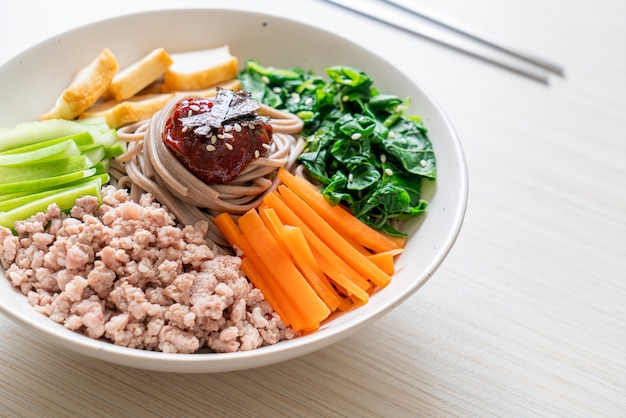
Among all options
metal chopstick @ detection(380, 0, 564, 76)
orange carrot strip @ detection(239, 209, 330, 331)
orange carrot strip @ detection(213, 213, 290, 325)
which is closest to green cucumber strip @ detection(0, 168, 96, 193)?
orange carrot strip @ detection(213, 213, 290, 325)

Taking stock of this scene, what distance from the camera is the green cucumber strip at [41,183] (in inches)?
108

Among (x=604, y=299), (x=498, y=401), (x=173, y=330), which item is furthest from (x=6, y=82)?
(x=604, y=299)

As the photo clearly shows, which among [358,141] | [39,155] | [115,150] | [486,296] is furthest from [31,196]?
[486,296]

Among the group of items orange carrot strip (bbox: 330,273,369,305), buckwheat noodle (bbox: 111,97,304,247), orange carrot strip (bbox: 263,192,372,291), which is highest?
buckwheat noodle (bbox: 111,97,304,247)

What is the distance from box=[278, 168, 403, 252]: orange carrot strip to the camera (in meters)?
2.94

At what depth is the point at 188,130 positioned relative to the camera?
2.89 metres

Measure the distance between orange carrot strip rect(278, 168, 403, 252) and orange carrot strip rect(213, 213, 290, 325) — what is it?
377mm

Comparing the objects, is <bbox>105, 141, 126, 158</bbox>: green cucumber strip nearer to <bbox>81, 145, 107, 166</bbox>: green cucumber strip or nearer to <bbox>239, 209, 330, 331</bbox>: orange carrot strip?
<bbox>81, 145, 107, 166</bbox>: green cucumber strip

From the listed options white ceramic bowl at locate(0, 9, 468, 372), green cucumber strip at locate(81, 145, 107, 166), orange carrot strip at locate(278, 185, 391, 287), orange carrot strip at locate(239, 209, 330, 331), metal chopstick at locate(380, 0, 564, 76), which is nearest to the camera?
white ceramic bowl at locate(0, 9, 468, 372)

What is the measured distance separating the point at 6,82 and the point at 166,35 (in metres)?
1.01

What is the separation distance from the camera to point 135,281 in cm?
249

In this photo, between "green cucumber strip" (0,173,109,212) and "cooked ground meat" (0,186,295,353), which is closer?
"cooked ground meat" (0,186,295,353)

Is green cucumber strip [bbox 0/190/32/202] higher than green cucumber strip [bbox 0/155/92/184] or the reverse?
the reverse

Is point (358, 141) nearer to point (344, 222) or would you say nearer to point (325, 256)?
point (344, 222)
